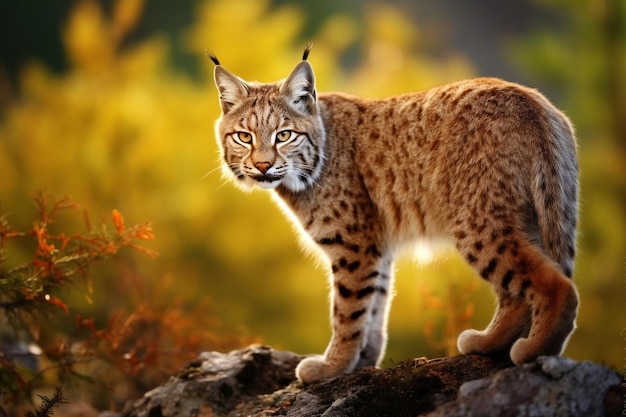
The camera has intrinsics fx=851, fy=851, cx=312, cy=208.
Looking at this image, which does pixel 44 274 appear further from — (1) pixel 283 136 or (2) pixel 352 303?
(2) pixel 352 303

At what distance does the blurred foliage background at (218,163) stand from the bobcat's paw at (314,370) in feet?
11.3

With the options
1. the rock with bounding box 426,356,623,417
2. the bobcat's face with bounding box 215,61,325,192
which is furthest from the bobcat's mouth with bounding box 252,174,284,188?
the rock with bounding box 426,356,623,417

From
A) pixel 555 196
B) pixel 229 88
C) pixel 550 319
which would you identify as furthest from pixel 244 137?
pixel 550 319

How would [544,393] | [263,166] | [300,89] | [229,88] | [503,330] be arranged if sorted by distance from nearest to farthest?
1. [544,393]
2. [503,330]
3. [263,166]
4. [300,89]
5. [229,88]

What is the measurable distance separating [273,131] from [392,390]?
6.55ft

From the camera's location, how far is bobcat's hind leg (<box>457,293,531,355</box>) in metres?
4.64

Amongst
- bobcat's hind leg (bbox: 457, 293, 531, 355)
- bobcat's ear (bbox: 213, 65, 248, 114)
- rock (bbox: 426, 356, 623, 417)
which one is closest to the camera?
rock (bbox: 426, 356, 623, 417)

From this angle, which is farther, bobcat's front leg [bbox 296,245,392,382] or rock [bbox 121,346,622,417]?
bobcat's front leg [bbox 296,245,392,382]

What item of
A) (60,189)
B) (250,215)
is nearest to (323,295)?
(250,215)

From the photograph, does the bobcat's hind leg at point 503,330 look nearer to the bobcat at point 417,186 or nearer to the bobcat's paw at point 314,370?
the bobcat at point 417,186

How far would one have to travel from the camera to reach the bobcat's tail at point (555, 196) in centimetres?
472

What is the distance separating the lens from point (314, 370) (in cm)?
532

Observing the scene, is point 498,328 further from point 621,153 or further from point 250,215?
point 621,153

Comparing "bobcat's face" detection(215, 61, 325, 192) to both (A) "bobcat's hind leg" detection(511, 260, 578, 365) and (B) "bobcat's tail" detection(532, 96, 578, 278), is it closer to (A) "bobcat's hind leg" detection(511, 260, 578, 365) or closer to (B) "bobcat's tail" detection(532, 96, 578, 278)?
(B) "bobcat's tail" detection(532, 96, 578, 278)
